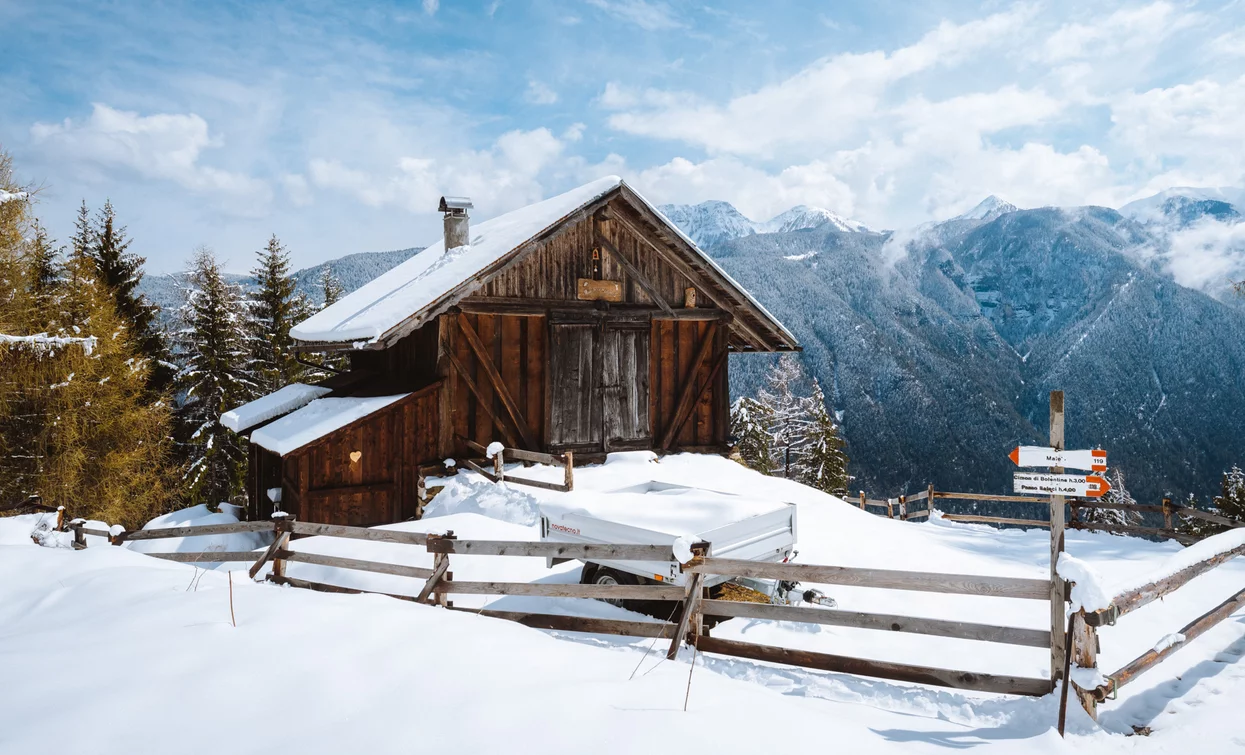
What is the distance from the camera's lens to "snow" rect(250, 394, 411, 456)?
43.7ft

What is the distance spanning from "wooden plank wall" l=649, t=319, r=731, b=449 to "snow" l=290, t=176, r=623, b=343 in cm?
383

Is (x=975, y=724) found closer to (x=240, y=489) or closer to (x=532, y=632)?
(x=532, y=632)

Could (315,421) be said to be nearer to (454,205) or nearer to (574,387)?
(574,387)

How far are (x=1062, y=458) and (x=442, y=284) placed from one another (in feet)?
39.6

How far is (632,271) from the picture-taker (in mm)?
17359

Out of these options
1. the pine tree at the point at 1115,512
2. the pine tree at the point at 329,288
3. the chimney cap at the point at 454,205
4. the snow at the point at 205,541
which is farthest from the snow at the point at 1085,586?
the pine tree at the point at 329,288

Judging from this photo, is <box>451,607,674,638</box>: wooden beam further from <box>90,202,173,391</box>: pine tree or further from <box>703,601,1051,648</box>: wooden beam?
<box>90,202,173,391</box>: pine tree

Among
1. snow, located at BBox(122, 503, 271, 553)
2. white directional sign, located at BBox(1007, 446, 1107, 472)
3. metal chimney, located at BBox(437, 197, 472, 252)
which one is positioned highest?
metal chimney, located at BBox(437, 197, 472, 252)

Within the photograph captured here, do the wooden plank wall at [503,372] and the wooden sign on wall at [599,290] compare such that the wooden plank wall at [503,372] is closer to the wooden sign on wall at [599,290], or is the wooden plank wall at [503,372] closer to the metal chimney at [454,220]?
the wooden sign on wall at [599,290]

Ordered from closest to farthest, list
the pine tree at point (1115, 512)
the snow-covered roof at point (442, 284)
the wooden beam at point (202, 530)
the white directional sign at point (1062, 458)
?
the white directional sign at point (1062, 458) < the wooden beam at point (202, 530) < the snow-covered roof at point (442, 284) < the pine tree at point (1115, 512)

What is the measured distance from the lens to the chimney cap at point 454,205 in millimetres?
19312

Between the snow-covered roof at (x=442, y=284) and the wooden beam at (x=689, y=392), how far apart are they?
4.90ft

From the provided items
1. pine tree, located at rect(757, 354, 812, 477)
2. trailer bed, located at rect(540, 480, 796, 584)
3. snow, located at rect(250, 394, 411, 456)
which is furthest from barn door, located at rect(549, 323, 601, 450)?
pine tree, located at rect(757, 354, 812, 477)

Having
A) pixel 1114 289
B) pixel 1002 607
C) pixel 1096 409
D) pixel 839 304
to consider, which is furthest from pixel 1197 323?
pixel 1002 607
